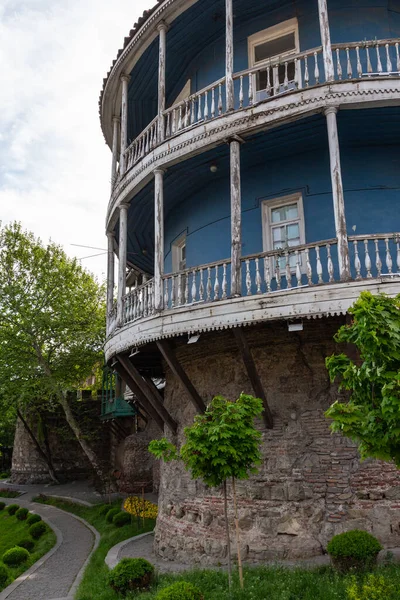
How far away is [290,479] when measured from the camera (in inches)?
374

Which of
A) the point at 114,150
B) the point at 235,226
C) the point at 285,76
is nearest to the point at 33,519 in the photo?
the point at 114,150

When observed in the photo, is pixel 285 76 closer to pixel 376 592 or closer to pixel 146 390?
pixel 146 390

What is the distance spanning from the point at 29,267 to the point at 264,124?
17.2 metres

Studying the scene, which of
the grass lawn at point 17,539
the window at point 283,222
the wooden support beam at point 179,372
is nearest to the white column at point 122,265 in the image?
the wooden support beam at point 179,372

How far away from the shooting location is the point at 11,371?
73.2 feet

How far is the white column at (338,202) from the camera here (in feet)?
27.9

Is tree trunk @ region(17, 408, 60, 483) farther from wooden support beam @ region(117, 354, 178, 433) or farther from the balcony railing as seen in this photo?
the balcony railing

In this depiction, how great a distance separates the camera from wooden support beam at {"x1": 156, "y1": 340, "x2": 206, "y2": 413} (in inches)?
406

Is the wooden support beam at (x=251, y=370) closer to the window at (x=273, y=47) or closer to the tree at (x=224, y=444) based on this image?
the tree at (x=224, y=444)

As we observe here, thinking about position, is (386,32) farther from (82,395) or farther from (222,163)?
(82,395)

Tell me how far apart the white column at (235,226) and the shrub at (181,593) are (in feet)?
14.8

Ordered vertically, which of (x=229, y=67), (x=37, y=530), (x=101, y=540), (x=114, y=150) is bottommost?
(x=37, y=530)

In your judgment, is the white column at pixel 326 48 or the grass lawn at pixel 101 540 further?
the white column at pixel 326 48

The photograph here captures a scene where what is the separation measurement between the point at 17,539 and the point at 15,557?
4.35m
